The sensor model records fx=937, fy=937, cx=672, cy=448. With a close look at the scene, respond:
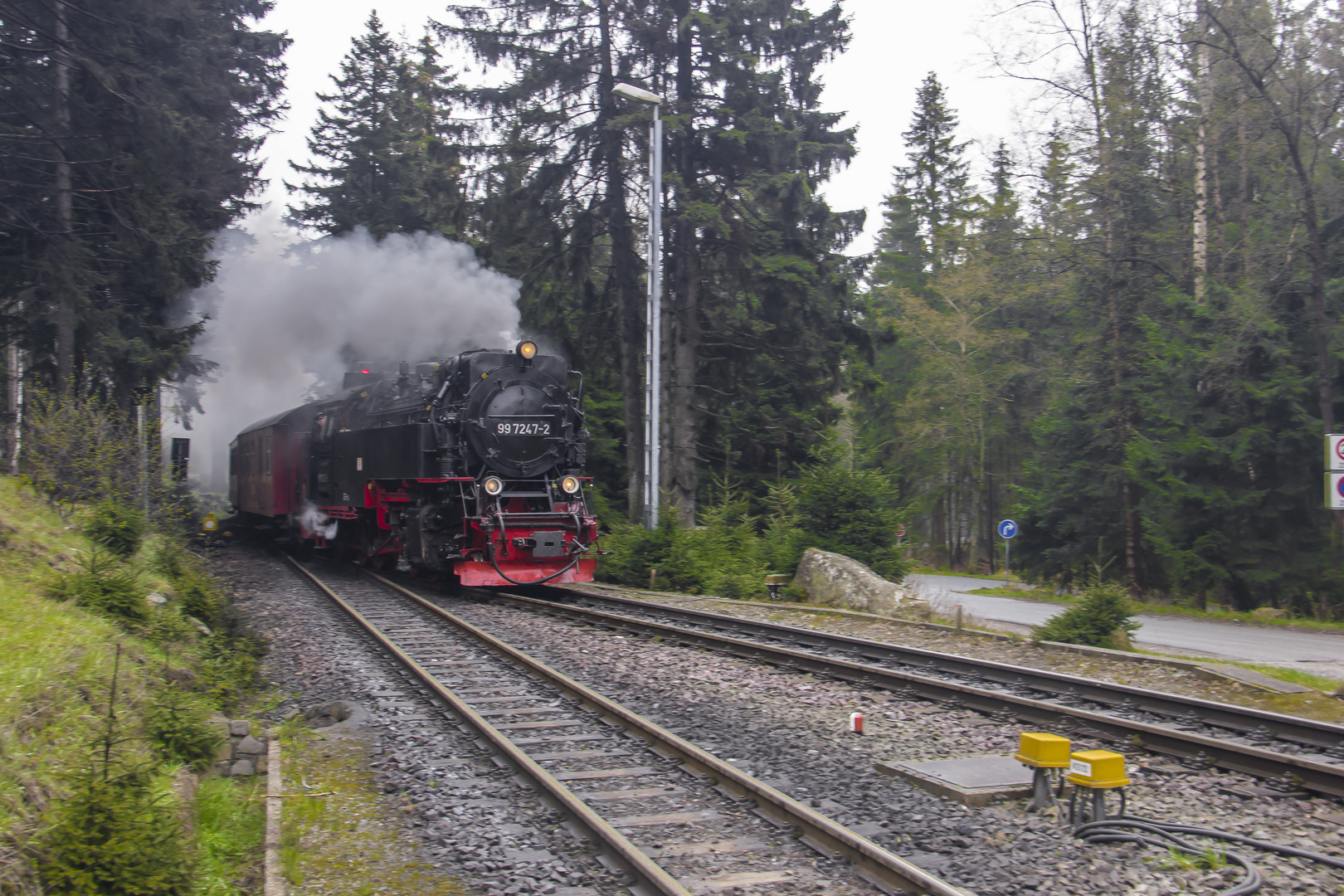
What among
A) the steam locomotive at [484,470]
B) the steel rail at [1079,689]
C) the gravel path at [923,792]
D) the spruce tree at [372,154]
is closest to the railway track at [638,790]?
the gravel path at [923,792]

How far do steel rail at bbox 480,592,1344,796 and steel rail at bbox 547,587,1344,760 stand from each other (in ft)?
1.15

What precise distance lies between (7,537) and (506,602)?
6.63 metres

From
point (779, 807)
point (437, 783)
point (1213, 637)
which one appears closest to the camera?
point (779, 807)

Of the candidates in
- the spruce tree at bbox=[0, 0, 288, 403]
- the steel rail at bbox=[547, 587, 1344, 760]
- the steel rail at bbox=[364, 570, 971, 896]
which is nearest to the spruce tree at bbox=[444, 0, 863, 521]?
the spruce tree at bbox=[0, 0, 288, 403]

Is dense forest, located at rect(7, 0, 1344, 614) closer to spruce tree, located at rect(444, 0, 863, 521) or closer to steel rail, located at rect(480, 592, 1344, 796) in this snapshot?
spruce tree, located at rect(444, 0, 863, 521)

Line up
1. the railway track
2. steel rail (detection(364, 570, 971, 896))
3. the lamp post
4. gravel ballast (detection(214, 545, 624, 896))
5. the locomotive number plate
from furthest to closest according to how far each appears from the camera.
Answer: the lamp post
the locomotive number plate
gravel ballast (detection(214, 545, 624, 896))
the railway track
steel rail (detection(364, 570, 971, 896))

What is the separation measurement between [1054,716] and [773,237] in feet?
58.1

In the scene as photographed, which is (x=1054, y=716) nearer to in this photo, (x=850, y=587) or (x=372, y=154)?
(x=850, y=587)

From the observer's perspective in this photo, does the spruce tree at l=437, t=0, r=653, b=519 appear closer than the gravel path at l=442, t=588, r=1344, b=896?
No

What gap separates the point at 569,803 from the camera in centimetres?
501

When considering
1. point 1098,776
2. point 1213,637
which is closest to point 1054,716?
point 1098,776

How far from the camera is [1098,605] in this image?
10.7 metres

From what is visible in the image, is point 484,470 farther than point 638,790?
Yes

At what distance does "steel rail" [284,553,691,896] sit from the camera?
4.11 m
